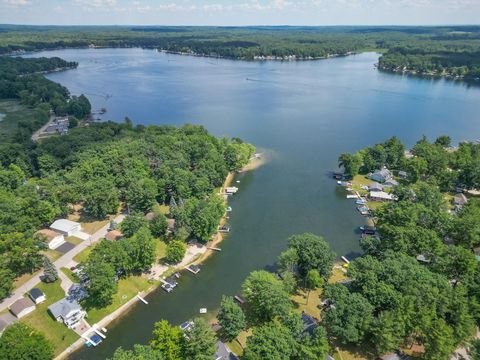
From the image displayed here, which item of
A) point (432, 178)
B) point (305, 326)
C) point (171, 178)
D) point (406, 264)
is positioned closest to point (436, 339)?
point (406, 264)

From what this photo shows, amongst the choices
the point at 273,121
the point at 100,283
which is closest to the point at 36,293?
the point at 100,283

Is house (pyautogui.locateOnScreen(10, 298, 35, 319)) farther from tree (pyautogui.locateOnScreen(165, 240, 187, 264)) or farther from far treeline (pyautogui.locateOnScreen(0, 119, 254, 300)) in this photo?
tree (pyautogui.locateOnScreen(165, 240, 187, 264))

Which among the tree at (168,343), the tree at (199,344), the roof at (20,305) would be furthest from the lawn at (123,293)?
the tree at (199,344)

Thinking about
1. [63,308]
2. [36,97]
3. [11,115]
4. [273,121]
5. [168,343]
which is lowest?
[63,308]

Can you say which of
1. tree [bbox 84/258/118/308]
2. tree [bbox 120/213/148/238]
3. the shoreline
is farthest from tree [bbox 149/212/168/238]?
tree [bbox 84/258/118/308]

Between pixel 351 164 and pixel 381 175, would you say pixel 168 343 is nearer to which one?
pixel 351 164

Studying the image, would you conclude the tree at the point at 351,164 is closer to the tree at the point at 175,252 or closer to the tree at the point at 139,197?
the tree at the point at 139,197
